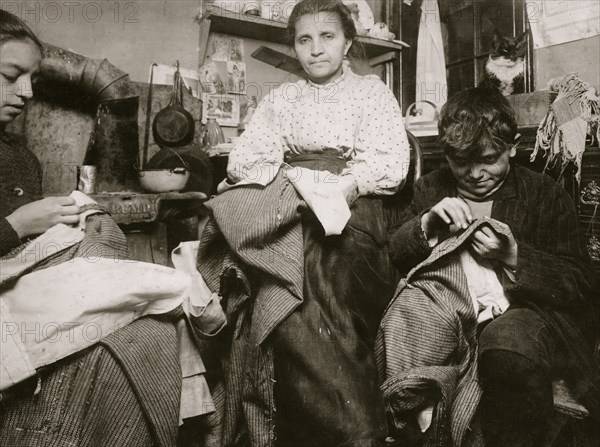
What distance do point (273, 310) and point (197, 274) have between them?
0.89ft

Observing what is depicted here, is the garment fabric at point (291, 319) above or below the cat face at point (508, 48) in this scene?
below

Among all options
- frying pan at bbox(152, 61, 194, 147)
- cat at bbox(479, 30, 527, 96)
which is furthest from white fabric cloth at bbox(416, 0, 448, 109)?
frying pan at bbox(152, 61, 194, 147)

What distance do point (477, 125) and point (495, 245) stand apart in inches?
14.4

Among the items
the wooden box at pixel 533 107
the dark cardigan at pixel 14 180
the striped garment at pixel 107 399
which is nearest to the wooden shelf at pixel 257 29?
the wooden box at pixel 533 107

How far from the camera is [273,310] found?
4.30 feet

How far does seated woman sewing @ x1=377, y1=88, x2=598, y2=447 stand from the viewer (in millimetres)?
1178

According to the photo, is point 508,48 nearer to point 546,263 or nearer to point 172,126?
point 546,263

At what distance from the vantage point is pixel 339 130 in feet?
5.99

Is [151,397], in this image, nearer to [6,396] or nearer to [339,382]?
[6,396]

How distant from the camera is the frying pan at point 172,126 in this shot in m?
2.60

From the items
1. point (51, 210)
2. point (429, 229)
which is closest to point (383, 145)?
point (429, 229)

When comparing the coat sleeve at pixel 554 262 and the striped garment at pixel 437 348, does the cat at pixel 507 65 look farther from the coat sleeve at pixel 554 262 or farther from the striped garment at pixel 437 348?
the striped garment at pixel 437 348

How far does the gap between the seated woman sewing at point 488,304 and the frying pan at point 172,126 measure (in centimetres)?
149

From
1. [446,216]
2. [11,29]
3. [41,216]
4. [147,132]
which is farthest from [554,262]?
[147,132]
